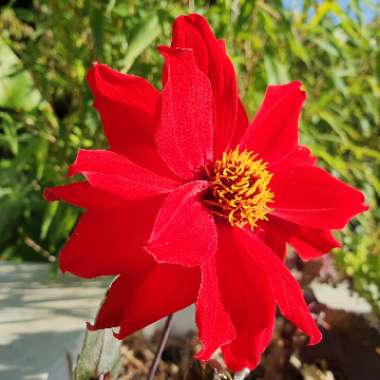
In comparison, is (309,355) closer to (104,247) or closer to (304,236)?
(304,236)

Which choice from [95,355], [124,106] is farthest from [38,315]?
[124,106]

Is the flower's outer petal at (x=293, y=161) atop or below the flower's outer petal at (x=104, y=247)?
atop

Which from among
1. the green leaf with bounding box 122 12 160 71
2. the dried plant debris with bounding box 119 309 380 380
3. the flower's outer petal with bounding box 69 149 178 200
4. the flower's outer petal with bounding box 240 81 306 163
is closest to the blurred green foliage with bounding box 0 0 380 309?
the green leaf with bounding box 122 12 160 71

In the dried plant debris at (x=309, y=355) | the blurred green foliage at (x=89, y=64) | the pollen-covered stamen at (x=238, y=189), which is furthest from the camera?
the blurred green foliage at (x=89, y=64)

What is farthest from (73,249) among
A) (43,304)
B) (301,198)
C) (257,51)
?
(257,51)

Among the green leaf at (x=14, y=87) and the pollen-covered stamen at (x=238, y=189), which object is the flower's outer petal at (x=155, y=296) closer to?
the pollen-covered stamen at (x=238, y=189)

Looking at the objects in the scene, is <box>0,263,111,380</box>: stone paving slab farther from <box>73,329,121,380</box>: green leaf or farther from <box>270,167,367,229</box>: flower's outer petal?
Result: <box>270,167,367,229</box>: flower's outer petal

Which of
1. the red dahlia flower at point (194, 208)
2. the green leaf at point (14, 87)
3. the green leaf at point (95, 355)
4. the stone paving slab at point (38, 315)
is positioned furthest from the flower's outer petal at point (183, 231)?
the green leaf at point (14, 87)

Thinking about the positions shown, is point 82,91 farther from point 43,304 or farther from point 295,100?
point 295,100
